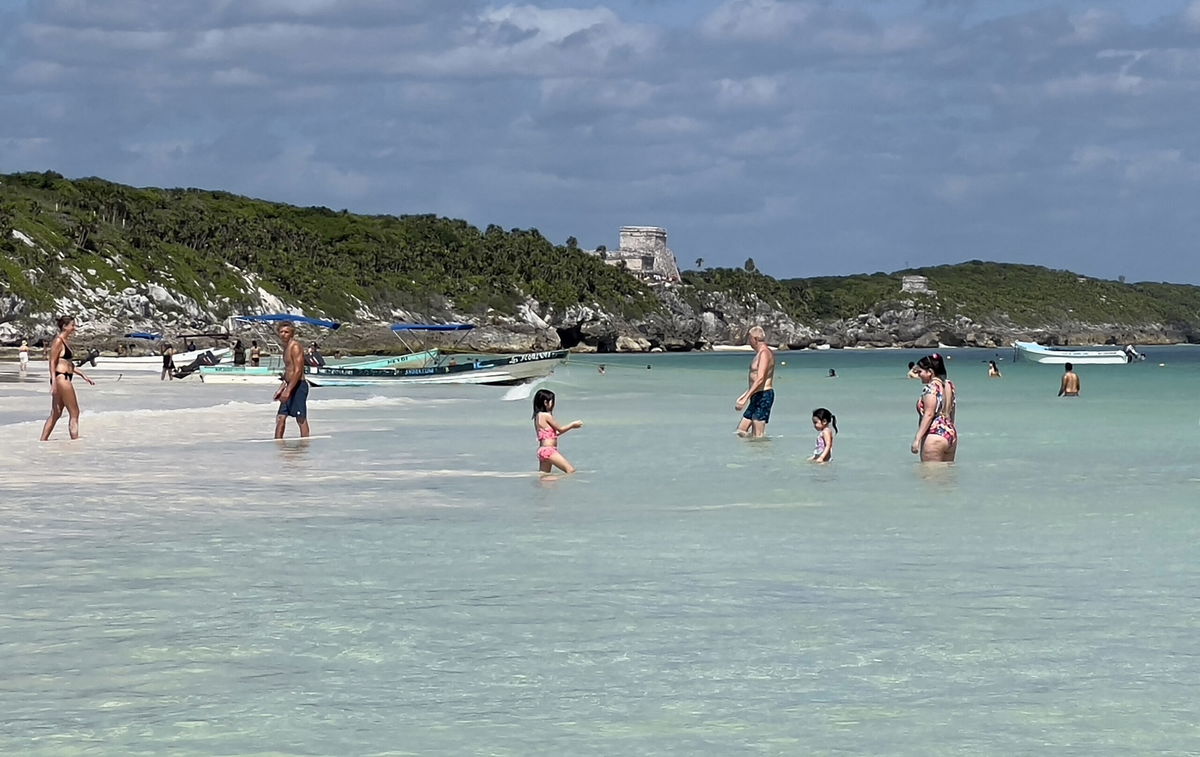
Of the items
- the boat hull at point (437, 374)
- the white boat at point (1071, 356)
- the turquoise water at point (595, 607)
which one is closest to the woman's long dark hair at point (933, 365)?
the turquoise water at point (595, 607)

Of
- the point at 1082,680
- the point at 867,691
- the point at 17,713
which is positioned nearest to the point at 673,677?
the point at 867,691

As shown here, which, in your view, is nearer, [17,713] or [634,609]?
[17,713]

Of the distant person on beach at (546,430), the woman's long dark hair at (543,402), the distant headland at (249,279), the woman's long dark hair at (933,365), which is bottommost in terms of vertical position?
the distant person on beach at (546,430)

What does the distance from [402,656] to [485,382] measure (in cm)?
4098

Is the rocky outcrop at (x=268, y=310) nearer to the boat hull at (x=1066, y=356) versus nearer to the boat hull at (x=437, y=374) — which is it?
the boat hull at (x=1066, y=356)

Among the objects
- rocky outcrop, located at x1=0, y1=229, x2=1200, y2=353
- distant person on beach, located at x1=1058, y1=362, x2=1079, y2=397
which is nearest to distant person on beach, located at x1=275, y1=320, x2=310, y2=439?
distant person on beach, located at x1=1058, y1=362, x2=1079, y2=397

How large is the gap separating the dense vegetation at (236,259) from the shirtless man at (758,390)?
9925 cm

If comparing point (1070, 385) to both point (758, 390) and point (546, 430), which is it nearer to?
point (758, 390)

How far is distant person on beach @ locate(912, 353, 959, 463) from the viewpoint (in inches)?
665

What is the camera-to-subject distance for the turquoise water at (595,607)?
6.36 meters

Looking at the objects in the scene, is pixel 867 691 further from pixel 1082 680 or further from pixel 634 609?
pixel 634 609

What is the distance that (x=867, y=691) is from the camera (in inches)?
273

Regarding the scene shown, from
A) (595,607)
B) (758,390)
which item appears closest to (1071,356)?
(758,390)

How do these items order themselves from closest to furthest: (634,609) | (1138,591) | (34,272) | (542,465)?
1. (634,609)
2. (1138,591)
3. (542,465)
4. (34,272)
